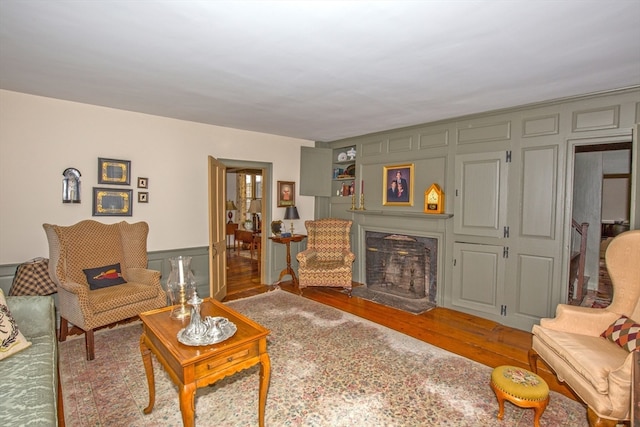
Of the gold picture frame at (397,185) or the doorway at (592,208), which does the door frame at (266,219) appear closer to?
the gold picture frame at (397,185)

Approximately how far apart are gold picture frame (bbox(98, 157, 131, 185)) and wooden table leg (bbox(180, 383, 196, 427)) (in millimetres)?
3094

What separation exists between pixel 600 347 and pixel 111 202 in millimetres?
4862

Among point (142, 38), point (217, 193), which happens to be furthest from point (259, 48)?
point (217, 193)

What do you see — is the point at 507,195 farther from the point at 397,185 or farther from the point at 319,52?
the point at 319,52

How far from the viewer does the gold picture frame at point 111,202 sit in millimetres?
3768

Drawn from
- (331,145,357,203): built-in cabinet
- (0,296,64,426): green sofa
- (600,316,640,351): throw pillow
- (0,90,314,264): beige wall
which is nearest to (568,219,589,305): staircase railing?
(600,316,640,351): throw pillow

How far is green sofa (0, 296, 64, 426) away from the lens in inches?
58.5

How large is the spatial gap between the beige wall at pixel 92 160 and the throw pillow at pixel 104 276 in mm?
694

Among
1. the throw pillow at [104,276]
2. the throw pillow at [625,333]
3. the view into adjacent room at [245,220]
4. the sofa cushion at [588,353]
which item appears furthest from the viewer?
the view into adjacent room at [245,220]

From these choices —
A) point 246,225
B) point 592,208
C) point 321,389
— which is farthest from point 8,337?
point 592,208

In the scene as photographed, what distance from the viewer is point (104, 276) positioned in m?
3.35

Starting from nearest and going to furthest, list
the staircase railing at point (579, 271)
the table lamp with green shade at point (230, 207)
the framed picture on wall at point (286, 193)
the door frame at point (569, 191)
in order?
1. the door frame at point (569, 191)
2. the staircase railing at point (579, 271)
3. the framed picture on wall at point (286, 193)
4. the table lamp with green shade at point (230, 207)

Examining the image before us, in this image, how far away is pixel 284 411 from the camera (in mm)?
2184

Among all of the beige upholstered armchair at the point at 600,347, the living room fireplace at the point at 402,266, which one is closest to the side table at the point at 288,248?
the living room fireplace at the point at 402,266
